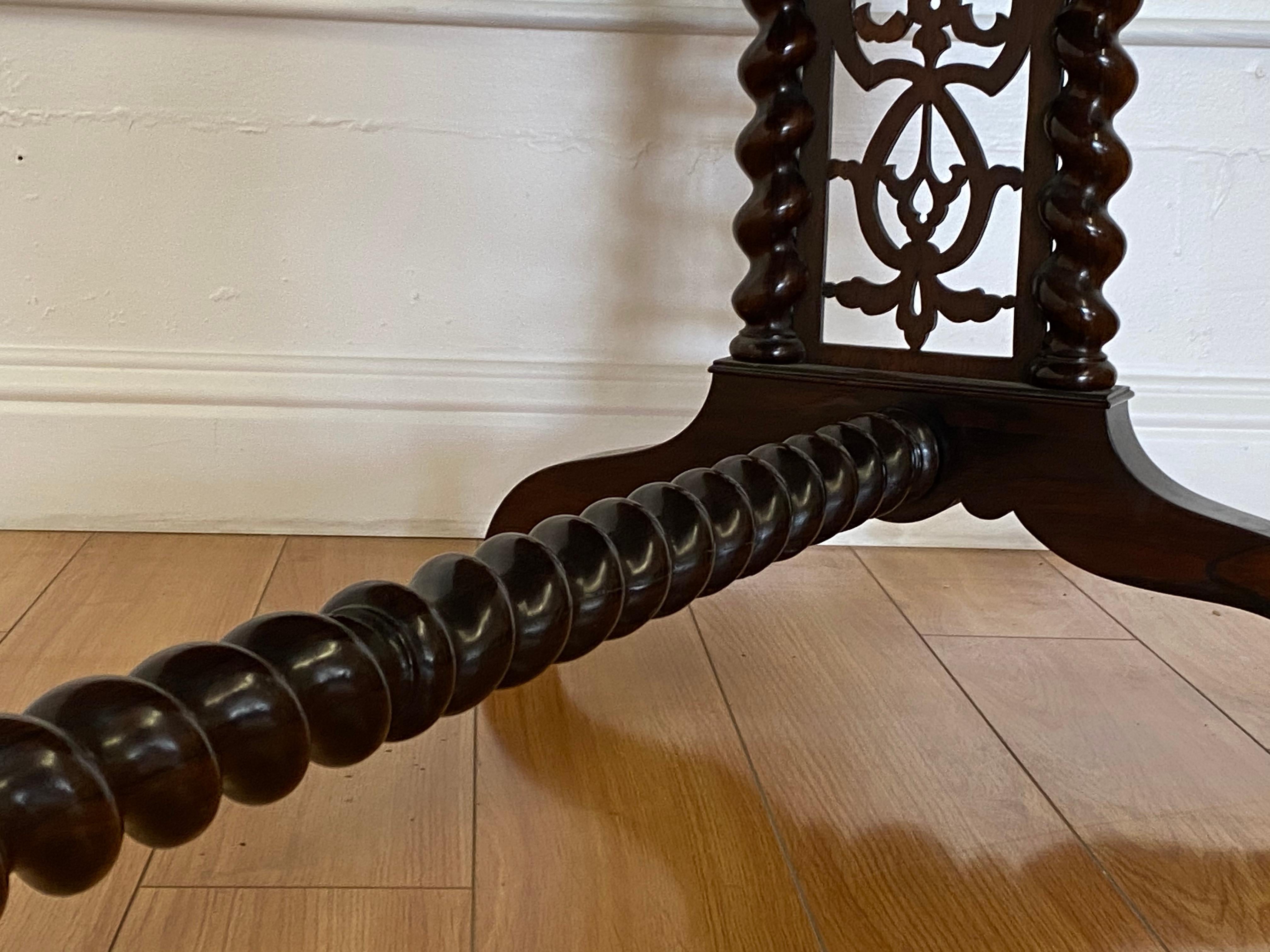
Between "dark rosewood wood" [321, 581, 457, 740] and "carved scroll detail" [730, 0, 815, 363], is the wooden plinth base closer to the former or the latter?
"carved scroll detail" [730, 0, 815, 363]

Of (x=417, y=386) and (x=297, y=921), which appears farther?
(x=417, y=386)

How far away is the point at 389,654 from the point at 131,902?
0.58ft

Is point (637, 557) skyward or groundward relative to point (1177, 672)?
skyward

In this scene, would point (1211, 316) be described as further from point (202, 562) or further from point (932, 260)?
point (202, 562)

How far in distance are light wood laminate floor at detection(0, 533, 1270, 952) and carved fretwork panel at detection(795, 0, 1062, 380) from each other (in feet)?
0.75

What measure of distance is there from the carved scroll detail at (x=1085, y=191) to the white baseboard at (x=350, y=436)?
402 mm

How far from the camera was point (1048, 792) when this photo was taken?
733 millimetres

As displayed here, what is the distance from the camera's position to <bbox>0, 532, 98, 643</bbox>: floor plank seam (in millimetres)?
937

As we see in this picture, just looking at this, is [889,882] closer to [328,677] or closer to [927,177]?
[328,677]

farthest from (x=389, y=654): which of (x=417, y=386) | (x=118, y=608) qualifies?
(x=417, y=386)

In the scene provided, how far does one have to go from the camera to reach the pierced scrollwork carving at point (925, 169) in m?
0.89

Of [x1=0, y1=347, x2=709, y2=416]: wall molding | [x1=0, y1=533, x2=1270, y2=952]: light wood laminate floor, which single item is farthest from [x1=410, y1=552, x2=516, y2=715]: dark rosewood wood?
[x1=0, y1=347, x2=709, y2=416]: wall molding

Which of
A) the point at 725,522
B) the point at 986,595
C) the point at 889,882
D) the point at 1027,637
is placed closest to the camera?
the point at 889,882

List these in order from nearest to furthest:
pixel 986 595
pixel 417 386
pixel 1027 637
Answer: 1. pixel 1027 637
2. pixel 986 595
3. pixel 417 386
